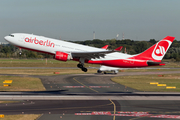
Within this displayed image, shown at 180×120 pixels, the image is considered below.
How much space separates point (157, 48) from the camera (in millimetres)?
66438

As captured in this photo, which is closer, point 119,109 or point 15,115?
point 15,115

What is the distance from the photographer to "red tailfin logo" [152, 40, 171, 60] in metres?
65.4

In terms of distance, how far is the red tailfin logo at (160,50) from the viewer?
65.4 meters

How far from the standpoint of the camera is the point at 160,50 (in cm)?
6612

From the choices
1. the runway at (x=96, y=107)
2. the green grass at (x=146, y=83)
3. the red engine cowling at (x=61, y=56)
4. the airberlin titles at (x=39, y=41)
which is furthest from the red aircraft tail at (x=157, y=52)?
the airberlin titles at (x=39, y=41)

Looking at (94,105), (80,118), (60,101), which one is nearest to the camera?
(80,118)

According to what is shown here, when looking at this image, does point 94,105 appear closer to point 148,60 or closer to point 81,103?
point 81,103

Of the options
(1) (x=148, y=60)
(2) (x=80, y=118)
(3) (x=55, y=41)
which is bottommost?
(2) (x=80, y=118)

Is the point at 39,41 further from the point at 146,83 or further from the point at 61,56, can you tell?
the point at 146,83

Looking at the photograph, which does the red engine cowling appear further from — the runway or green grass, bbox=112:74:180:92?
green grass, bbox=112:74:180:92

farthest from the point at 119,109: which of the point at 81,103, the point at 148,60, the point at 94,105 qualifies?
the point at 148,60

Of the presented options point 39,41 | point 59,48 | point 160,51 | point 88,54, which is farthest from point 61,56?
point 160,51

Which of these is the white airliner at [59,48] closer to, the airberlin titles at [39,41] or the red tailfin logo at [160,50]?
the airberlin titles at [39,41]

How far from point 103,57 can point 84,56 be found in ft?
15.1
